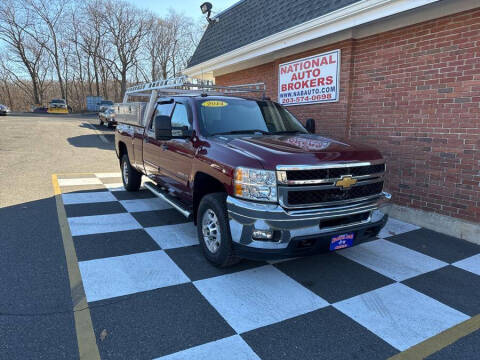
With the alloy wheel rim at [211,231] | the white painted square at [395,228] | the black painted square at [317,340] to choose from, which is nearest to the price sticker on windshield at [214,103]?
the alloy wheel rim at [211,231]

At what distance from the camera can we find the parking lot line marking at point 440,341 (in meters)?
2.51

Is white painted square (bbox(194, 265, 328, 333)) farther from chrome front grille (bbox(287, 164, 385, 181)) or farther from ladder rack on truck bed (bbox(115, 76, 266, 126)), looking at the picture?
ladder rack on truck bed (bbox(115, 76, 266, 126))

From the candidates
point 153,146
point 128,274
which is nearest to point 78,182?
point 153,146

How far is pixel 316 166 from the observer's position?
10.5 feet

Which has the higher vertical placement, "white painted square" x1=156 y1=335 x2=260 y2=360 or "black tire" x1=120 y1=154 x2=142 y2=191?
"black tire" x1=120 y1=154 x2=142 y2=191

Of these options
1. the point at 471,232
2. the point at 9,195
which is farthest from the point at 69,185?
the point at 471,232

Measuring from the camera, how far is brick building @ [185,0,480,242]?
475 centimetres

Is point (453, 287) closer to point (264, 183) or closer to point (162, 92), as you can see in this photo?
point (264, 183)

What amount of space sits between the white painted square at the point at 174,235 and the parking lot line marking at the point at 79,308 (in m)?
1.05

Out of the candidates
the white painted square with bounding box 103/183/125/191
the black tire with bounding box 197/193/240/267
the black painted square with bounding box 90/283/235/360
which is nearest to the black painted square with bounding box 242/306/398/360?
the black painted square with bounding box 90/283/235/360

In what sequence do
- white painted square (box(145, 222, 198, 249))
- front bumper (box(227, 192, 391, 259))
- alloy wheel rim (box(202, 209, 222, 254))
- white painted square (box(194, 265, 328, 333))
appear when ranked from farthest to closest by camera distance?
1. white painted square (box(145, 222, 198, 249))
2. alloy wheel rim (box(202, 209, 222, 254))
3. front bumper (box(227, 192, 391, 259))
4. white painted square (box(194, 265, 328, 333))

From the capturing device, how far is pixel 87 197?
6637 mm

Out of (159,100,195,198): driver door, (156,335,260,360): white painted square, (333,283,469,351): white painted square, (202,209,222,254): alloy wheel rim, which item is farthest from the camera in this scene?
(159,100,195,198): driver door

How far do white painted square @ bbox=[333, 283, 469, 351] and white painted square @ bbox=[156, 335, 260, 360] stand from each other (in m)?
1.05
